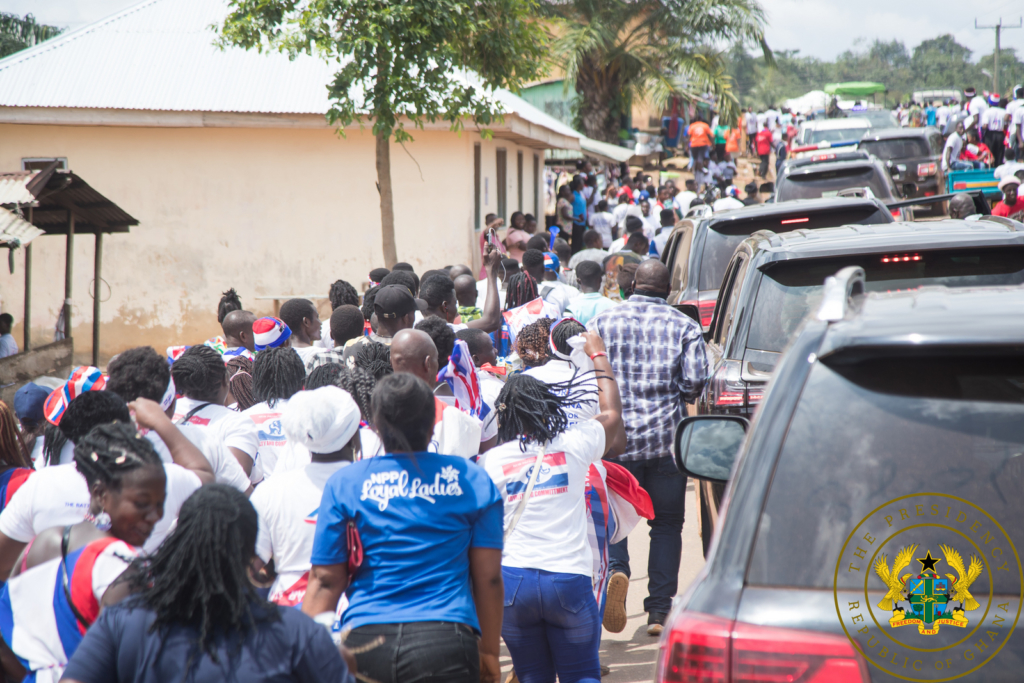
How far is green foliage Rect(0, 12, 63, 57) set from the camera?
80.7 feet

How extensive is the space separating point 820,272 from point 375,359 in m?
2.10

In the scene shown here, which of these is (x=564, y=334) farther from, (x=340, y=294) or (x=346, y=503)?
(x=340, y=294)

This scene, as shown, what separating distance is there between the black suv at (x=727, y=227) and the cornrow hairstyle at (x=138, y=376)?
3860 millimetres

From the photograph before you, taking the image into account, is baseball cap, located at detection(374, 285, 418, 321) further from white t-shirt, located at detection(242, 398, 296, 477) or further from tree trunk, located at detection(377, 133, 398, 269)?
tree trunk, located at detection(377, 133, 398, 269)

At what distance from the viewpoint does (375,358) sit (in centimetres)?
452

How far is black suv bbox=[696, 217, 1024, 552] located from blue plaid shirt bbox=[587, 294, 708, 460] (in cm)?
52


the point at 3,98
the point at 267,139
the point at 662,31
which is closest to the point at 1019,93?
the point at 662,31

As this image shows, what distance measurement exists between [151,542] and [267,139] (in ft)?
41.2

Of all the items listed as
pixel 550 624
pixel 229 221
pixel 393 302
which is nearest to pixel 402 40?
pixel 229 221

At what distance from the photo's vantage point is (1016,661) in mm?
1729

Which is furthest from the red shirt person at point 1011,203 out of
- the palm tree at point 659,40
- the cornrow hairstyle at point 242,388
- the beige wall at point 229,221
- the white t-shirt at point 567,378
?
the palm tree at point 659,40

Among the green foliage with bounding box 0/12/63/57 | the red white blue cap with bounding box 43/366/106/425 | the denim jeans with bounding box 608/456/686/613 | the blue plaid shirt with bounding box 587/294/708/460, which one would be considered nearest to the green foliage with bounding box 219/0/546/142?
the blue plaid shirt with bounding box 587/294/708/460

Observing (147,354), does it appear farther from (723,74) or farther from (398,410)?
(723,74)

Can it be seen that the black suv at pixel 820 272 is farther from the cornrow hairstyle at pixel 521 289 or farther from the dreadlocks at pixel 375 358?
the cornrow hairstyle at pixel 521 289
